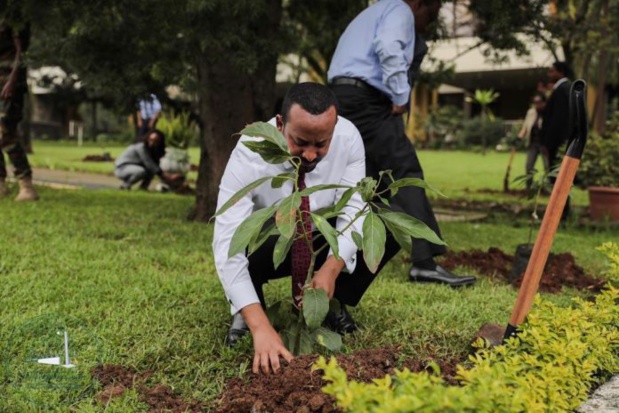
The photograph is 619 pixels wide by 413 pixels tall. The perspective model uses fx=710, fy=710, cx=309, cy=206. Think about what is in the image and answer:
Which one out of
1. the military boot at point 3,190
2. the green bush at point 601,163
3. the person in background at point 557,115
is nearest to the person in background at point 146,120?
the military boot at point 3,190

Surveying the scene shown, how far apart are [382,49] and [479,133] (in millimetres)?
24368

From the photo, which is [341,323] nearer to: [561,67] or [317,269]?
[317,269]

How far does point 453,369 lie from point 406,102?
223 cm

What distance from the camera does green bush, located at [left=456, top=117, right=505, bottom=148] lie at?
27391mm

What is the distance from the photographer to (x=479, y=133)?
90.9ft

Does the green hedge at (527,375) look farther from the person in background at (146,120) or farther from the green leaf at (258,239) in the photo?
the person in background at (146,120)

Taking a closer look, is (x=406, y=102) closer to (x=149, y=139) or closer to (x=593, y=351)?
(x=593, y=351)

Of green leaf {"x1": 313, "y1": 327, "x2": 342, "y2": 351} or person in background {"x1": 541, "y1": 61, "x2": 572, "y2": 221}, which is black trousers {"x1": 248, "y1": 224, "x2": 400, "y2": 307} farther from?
person in background {"x1": 541, "y1": 61, "x2": 572, "y2": 221}

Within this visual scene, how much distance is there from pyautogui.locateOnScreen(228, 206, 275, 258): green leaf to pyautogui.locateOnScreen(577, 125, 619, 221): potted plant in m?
6.54

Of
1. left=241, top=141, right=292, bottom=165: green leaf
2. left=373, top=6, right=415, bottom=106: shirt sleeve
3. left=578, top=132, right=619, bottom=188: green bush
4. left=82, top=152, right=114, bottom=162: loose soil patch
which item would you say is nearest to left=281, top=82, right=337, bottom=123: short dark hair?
left=241, top=141, right=292, bottom=165: green leaf

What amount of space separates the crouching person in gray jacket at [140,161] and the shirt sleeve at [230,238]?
26.7ft

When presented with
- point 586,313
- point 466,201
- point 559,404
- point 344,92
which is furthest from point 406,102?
point 466,201

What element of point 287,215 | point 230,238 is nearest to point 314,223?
point 287,215

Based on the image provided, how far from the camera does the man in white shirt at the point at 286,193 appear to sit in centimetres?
258
